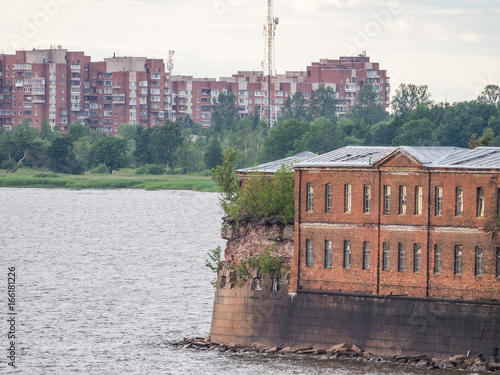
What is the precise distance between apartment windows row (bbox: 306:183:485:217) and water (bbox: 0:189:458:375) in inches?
281

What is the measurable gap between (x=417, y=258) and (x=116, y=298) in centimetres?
2794

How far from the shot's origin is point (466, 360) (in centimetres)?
5206

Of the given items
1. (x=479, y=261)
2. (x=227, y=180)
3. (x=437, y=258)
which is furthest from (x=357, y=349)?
(x=227, y=180)

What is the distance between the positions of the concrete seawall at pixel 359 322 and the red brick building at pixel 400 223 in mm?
796

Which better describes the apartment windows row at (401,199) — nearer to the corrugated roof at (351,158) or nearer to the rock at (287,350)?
the corrugated roof at (351,158)

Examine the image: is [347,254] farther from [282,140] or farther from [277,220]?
[282,140]

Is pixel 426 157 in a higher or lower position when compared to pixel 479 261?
higher

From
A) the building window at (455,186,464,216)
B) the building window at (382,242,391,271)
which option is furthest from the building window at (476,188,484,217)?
the building window at (382,242,391,271)

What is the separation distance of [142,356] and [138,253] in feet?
161

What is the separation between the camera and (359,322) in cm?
5534

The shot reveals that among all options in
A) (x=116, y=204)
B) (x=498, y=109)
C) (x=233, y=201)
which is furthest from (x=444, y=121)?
(x=233, y=201)

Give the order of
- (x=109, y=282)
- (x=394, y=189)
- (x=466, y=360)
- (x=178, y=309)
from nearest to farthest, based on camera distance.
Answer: (x=466, y=360) < (x=394, y=189) < (x=178, y=309) < (x=109, y=282)

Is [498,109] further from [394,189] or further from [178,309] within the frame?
[394,189]

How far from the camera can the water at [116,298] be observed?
185 ft
